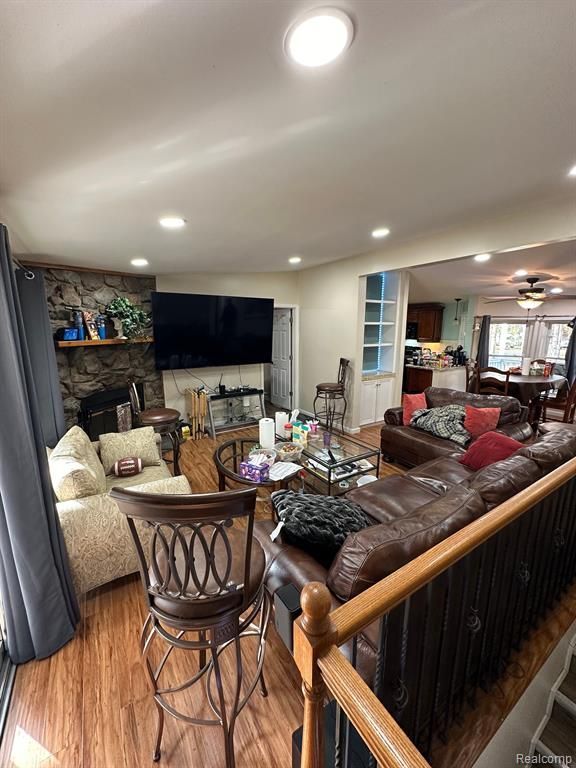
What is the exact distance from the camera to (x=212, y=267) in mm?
4461

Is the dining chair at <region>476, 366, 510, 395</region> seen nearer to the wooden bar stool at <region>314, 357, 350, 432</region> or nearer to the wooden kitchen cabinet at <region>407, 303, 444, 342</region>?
the wooden kitchen cabinet at <region>407, 303, 444, 342</region>

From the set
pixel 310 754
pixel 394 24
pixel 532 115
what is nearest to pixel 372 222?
pixel 532 115

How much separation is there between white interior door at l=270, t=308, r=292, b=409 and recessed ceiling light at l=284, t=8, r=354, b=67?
4932 millimetres

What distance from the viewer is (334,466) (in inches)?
104

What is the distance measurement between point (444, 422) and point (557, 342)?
6.23 metres

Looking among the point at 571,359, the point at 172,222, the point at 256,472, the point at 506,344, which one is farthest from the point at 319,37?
the point at 506,344

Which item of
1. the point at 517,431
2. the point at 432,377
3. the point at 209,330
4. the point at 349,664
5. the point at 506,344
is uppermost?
the point at 209,330

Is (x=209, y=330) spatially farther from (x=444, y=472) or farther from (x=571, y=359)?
(x=571, y=359)

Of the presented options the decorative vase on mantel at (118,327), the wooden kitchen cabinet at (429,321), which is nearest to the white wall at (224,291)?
the decorative vase on mantel at (118,327)

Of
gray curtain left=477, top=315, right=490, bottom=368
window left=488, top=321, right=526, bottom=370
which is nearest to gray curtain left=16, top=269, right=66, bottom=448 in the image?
gray curtain left=477, top=315, right=490, bottom=368

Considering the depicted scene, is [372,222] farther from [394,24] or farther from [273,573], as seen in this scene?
[273,573]

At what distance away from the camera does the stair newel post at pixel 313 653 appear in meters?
0.64

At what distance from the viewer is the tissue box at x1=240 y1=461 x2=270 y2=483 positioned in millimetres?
2450

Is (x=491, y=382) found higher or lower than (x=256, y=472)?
higher
